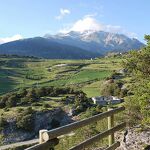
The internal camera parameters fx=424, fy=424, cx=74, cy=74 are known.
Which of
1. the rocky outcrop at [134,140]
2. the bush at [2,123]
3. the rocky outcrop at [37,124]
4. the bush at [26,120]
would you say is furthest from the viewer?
the bush at [26,120]

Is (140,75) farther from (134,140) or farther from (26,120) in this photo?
(26,120)

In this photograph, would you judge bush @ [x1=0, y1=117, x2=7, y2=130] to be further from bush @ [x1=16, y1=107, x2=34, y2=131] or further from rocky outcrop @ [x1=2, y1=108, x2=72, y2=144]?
bush @ [x1=16, y1=107, x2=34, y2=131]

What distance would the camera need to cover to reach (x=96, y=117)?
12.2 m

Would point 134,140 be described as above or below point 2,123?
above

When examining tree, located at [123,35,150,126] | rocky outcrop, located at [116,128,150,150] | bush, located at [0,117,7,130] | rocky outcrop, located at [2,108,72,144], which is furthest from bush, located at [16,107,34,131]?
rocky outcrop, located at [116,128,150,150]

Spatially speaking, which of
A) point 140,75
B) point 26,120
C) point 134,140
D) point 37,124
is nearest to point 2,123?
point 26,120

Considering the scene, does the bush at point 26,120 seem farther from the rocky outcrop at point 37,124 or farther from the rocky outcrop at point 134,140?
the rocky outcrop at point 134,140

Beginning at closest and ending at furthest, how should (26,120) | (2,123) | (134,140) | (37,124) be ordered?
(134,140) < (2,123) < (26,120) < (37,124)

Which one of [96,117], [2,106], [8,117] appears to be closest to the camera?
[96,117]

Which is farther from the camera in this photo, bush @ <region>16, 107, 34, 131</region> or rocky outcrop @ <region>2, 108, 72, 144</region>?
bush @ <region>16, 107, 34, 131</region>

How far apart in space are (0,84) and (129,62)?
588 feet

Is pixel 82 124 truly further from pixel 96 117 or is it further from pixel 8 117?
pixel 8 117

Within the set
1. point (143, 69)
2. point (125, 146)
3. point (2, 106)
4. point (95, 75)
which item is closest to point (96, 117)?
point (125, 146)

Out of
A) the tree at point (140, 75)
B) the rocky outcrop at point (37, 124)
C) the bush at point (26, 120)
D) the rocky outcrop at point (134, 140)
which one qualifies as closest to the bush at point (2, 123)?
the rocky outcrop at point (37, 124)
